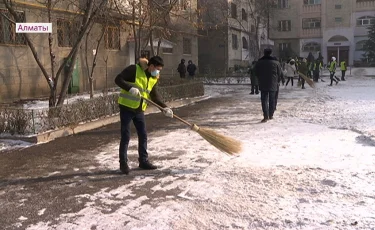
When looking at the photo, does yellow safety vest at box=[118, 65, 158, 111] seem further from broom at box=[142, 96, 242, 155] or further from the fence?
the fence

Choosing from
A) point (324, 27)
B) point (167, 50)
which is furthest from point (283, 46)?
point (167, 50)

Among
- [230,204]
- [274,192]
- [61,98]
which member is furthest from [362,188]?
[61,98]

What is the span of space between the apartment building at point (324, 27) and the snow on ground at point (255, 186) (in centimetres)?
4385

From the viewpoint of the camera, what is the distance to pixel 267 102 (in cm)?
962

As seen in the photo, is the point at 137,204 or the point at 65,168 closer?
the point at 137,204

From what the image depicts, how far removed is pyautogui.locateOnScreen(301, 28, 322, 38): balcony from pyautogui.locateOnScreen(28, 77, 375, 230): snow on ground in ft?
146

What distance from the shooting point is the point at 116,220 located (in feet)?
12.6

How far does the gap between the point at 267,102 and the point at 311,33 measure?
4367 cm

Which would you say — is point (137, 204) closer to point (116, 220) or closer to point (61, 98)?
point (116, 220)

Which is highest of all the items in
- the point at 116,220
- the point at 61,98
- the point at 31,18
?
the point at 31,18

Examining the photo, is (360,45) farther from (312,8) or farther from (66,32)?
(66,32)

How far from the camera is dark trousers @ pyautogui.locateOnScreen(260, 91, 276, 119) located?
9484mm

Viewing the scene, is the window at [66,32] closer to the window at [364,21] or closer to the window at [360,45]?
the window at [360,45]

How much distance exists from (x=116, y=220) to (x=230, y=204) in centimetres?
117
